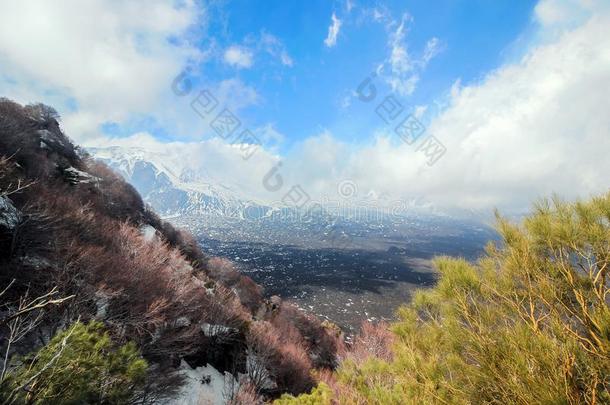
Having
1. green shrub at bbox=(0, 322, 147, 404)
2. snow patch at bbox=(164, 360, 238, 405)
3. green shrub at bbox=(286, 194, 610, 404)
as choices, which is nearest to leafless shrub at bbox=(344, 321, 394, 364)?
snow patch at bbox=(164, 360, 238, 405)

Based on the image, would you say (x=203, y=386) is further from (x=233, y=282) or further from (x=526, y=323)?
(x=233, y=282)

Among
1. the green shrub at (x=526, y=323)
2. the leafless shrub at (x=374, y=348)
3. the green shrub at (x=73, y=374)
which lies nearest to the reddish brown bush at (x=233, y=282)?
the leafless shrub at (x=374, y=348)

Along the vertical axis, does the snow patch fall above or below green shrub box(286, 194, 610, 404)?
below

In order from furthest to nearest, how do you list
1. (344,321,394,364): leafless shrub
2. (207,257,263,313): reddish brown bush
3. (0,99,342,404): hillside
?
(207,257,263,313): reddish brown bush, (344,321,394,364): leafless shrub, (0,99,342,404): hillside

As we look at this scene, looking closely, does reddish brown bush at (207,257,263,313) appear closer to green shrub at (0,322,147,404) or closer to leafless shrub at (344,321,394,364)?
leafless shrub at (344,321,394,364)

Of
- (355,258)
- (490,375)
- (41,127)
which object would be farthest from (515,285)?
(355,258)

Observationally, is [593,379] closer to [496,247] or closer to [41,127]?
[496,247]

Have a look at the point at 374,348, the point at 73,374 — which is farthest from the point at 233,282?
the point at 73,374
